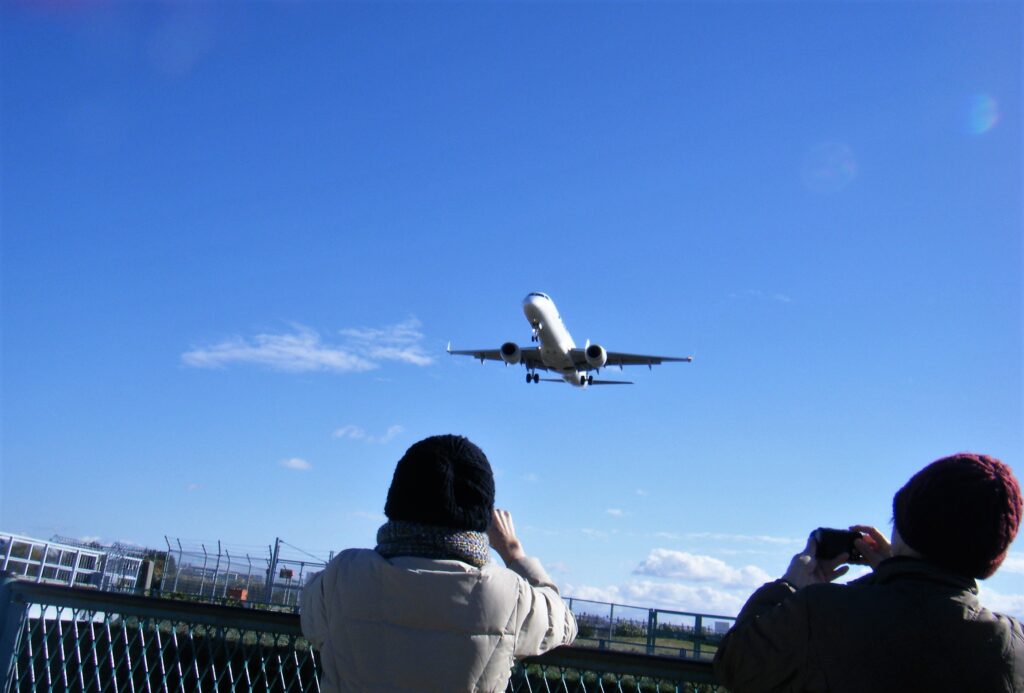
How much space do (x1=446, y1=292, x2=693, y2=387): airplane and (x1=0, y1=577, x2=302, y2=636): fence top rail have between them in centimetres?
2659

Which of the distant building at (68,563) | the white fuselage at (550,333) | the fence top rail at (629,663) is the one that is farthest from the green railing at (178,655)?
the white fuselage at (550,333)

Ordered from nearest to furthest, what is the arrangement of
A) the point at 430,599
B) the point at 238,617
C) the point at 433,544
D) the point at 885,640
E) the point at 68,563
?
the point at 885,640, the point at 430,599, the point at 433,544, the point at 238,617, the point at 68,563

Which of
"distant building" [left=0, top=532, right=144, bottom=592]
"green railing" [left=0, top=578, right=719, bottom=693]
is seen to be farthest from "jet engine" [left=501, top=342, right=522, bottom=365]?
"green railing" [left=0, top=578, right=719, bottom=693]

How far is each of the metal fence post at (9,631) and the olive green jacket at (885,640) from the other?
3.66 metres

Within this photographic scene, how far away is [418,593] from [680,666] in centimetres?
115

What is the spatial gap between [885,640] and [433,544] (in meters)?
1.50

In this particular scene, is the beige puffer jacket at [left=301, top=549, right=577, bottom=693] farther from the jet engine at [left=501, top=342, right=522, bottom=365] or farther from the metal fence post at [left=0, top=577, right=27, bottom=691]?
the jet engine at [left=501, top=342, right=522, bottom=365]

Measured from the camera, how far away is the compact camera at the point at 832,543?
10.3 feet

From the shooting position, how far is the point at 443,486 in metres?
3.02

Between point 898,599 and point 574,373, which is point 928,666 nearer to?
point 898,599

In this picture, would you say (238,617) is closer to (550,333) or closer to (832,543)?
(832,543)

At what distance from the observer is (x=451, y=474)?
3053 mm

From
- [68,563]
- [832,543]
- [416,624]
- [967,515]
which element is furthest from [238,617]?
[68,563]

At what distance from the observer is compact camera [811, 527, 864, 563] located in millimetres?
3143
